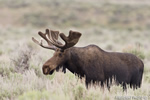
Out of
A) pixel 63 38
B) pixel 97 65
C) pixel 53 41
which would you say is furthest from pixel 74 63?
pixel 63 38

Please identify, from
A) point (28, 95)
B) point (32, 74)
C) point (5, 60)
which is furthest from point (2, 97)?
point (5, 60)

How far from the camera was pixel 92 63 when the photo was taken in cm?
608

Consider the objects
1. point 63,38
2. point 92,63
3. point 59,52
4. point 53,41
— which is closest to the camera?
point 63,38

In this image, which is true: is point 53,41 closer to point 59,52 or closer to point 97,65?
point 59,52

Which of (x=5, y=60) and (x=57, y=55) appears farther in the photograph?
(x=5, y=60)

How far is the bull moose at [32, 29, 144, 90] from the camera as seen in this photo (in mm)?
5645

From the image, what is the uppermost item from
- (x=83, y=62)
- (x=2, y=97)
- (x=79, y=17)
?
(x=79, y=17)

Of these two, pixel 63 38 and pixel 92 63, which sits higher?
pixel 63 38

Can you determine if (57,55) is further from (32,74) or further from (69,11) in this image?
(69,11)

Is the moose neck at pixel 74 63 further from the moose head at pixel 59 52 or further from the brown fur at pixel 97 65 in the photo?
the moose head at pixel 59 52

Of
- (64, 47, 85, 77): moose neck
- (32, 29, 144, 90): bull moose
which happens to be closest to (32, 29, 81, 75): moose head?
(32, 29, 144, 90): bull moose

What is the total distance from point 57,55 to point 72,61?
1.37 ft

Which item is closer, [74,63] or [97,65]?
[74,63]

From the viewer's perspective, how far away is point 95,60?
20.2ft
